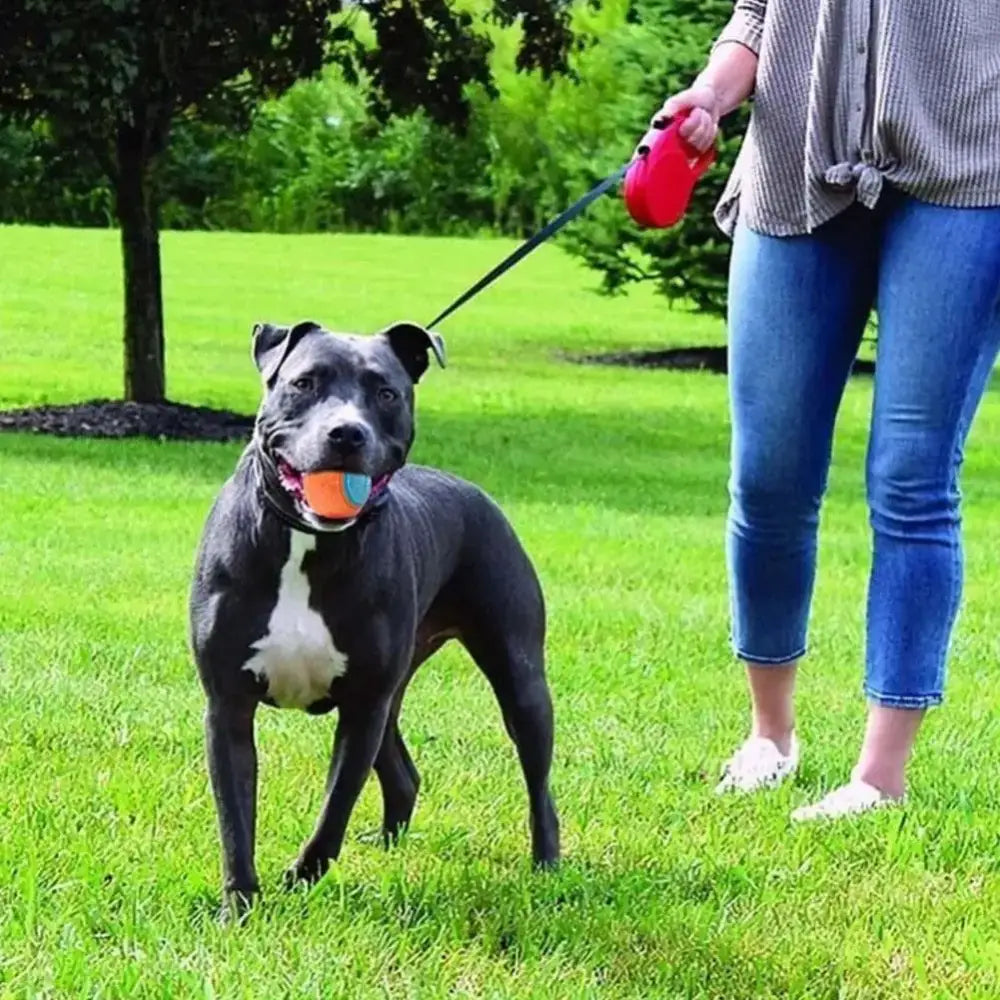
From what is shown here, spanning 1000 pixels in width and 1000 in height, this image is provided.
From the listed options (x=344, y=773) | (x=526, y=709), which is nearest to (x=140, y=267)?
(x=526, y=709)

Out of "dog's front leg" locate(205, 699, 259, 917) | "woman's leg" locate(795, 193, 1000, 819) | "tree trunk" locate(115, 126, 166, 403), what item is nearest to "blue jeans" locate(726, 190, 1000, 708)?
"woman's leg" locate(795, 193, 1000, 819)

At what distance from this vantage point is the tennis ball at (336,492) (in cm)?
372

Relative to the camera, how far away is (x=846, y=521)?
472 inches

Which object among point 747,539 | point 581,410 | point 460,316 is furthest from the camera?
point 460,316

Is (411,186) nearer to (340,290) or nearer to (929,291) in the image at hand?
(340,290)

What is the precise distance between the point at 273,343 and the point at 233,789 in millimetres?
849

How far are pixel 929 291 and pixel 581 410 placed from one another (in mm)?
13323

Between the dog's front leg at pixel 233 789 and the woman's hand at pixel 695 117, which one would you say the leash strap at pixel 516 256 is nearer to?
the woman's hand at pixel 695 117

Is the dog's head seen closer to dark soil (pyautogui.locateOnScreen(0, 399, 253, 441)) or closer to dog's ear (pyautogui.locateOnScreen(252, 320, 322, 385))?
dog's ear (pyautogui.locateOnScreen(252, 320, 322, 385))

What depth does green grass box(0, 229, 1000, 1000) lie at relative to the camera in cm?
376

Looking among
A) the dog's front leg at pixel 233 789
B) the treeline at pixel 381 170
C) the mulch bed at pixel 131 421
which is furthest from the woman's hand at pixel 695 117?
the treeline at pixel 381 170

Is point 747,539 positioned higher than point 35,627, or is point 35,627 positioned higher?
point 747,539

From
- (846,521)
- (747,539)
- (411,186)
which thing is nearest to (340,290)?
(411,186)

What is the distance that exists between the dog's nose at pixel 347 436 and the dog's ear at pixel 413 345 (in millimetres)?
313
